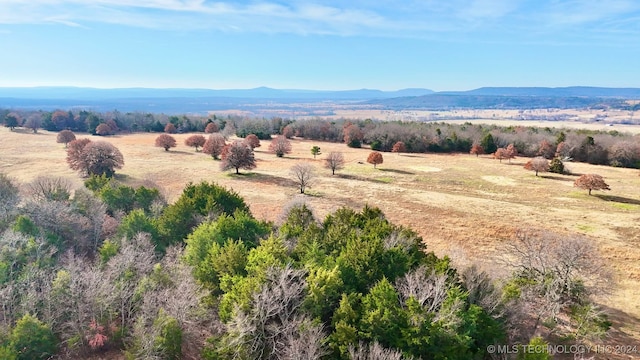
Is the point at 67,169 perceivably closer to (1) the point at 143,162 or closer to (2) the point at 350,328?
(1) the point at 143,162

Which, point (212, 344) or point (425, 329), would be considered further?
point (212, 344)

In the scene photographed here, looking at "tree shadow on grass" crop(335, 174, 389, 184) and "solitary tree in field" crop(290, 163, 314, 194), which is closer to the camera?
"solitary tree in field" crop(290, 163, 314, 194)

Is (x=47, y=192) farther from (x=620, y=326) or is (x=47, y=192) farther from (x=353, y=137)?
(x=353, y=137)

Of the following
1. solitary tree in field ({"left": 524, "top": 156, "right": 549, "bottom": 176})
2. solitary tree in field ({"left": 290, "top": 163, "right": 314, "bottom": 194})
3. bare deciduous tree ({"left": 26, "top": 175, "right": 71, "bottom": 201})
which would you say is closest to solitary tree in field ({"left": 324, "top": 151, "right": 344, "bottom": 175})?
solitary tree in field ({"left": 290, "top": 163, "right": 314, "bottom": 194})

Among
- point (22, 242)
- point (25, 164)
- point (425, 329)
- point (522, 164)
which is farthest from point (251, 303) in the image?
point (522, 164)

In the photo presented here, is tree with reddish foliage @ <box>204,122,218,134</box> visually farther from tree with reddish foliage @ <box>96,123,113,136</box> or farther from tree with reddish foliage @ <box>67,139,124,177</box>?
tree with reddish foliage @ <box>67,139,124,177</box>

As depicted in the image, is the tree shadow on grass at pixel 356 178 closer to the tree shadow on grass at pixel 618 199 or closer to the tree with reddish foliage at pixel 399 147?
the tree shadow on grass at pixel 618 199

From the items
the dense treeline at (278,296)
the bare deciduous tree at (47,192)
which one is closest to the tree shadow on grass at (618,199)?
the dense treeline at (278,296)
